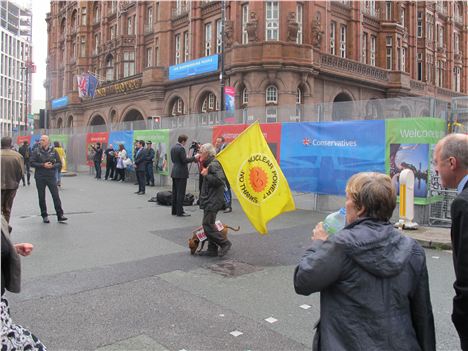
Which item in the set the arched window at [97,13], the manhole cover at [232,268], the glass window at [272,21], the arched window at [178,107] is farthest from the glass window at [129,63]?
the manhole cover at [232,268]

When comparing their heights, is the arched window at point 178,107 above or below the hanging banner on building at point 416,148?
above

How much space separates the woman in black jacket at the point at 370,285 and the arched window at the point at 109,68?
4682 cm

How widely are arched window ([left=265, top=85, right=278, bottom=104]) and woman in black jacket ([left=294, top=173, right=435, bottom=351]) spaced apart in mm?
26412

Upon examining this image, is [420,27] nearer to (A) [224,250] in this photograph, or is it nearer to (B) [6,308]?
(A) [224,250]

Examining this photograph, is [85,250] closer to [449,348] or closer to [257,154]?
[257,154]

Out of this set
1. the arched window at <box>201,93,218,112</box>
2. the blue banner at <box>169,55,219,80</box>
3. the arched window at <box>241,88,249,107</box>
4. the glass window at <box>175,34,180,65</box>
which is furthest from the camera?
the glass window at <box>175,34,180,65</box>

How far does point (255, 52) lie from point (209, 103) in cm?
699

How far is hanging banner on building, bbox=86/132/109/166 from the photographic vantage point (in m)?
24.9

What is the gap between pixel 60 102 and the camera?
5291cm

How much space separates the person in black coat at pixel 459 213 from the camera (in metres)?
2.24

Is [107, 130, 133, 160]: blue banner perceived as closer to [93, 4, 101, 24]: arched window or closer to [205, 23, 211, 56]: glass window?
[205, 23, 211, 56]: glass window

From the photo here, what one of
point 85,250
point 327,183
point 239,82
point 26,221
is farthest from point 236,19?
point 85,250

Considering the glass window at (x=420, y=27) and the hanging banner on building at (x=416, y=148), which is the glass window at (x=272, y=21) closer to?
the hanging banner on building at (x=416, y=148)

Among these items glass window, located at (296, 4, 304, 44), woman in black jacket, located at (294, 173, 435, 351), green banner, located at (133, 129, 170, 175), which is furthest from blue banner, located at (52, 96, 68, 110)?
woman in black jacket, located at (294, 173, 435, 351)
